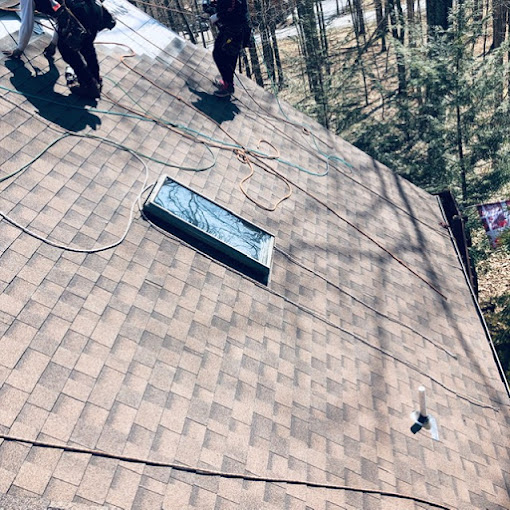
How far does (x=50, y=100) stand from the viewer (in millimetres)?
7434

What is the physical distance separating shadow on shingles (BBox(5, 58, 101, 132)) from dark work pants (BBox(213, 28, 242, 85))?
11.7ft

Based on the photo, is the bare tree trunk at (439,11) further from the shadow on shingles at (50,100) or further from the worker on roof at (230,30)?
the shadow on shingles at (50,100)

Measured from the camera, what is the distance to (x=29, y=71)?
7.72 meters

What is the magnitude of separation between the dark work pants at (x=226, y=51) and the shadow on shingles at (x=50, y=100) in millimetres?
3551

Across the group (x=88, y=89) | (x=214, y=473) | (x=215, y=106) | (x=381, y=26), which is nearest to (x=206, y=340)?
(x=214, y=473)

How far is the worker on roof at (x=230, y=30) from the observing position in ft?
31.9

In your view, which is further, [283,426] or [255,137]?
[255,137]

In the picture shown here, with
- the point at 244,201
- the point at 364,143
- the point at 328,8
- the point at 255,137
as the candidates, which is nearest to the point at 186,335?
the point at 244,201

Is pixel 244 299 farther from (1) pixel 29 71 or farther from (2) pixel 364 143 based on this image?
(2) pixel 364 143

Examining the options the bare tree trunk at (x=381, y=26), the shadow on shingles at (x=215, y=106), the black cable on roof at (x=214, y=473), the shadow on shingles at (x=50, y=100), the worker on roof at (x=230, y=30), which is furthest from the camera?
the bare tree trunk at (x=381, y=26)

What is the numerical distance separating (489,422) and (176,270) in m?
5.20

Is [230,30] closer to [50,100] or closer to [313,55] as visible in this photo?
[50,100]

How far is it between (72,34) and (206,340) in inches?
197

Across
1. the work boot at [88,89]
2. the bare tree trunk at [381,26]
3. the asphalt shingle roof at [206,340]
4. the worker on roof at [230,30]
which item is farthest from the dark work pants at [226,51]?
the bare tree trunk at [381,26]
